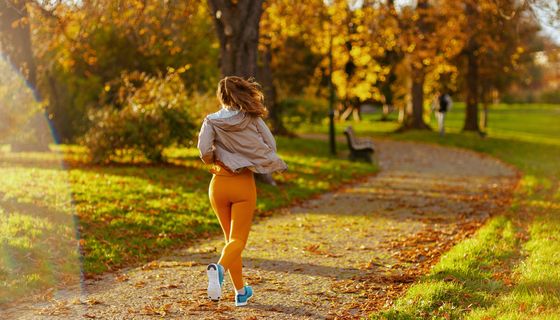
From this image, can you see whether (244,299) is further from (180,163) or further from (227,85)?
(180,163)

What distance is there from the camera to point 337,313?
20.1ft

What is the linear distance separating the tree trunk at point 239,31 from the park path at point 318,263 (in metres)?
2.93

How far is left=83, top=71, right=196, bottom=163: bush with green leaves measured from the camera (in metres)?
16.5

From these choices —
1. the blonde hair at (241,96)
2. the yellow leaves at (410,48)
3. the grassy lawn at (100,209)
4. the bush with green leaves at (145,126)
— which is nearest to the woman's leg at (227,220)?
the blonde hair at (241,96)

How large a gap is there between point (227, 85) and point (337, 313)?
2103 millimetres

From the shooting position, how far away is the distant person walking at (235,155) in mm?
6199

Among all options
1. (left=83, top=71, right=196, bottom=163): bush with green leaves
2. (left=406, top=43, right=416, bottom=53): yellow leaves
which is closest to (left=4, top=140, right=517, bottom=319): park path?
(left=83, top=71, right=196, bottom=163): bush with green leaves

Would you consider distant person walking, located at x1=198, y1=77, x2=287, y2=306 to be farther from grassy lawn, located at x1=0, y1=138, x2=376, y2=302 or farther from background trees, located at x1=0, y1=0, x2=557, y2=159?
background trees, located at x1=0, y1=0, x2=557, y2=159

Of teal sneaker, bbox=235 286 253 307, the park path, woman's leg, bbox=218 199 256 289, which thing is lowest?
the park path

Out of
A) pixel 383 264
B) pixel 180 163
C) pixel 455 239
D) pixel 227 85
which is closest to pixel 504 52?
pixel 180 163

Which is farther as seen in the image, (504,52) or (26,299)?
(504,52)

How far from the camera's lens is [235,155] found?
20.5 feet

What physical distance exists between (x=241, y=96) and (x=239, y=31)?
794 cm

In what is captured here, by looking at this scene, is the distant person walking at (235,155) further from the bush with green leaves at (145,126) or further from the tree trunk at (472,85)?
the tree trunk at (472,85)
